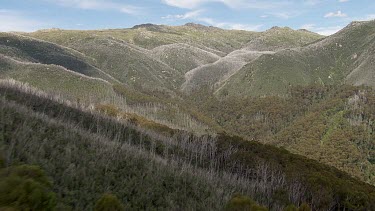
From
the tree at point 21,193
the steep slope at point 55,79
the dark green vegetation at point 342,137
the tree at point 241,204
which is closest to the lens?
the tree at point 21,193

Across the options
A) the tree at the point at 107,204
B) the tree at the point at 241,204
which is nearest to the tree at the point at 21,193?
the tree at the point at 107,204

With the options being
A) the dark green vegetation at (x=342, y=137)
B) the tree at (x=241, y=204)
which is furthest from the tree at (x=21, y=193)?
the dark green vegetation at (x=342, y=137)

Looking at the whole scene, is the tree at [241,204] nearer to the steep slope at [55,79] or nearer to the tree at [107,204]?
the tree at [107,204]

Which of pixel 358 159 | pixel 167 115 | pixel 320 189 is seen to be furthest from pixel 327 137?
pixel 320 189

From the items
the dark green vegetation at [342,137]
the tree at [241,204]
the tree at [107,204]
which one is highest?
the tree at [107,204]

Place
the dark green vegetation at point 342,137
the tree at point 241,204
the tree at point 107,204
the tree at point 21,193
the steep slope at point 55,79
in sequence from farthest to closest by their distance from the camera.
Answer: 1. the dark green vegetation at point 342,137
2. the steep slope at point 55,79
3. the tree at point 241,204
4. the tree at point 107,204
5. the tree at point 21,193

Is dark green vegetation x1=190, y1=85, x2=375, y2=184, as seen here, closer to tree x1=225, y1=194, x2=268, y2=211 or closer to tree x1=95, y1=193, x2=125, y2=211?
tree x1=225, y1=194, x2=268, y2=211

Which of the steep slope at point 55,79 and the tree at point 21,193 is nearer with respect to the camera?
the tree at point 21,193

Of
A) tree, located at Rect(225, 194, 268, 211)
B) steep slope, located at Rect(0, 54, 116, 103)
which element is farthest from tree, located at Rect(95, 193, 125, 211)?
steep slope, located at Rect(0, 54, 116, 103)

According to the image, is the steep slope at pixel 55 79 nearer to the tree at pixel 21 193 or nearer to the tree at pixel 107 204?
the tree at pixel 107 204

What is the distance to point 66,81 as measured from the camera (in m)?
135

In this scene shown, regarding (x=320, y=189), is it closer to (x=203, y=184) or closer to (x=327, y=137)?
(x=203, y=184)

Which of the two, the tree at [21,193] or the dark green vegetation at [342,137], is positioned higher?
the tree at [21,193]

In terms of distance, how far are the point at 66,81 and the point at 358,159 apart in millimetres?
121826
